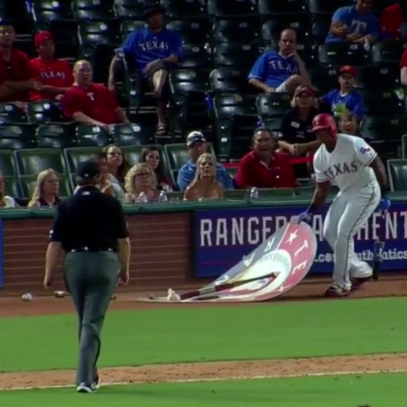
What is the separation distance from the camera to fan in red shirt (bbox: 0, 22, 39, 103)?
17.1 metres

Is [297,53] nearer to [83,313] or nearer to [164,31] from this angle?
[164,31]

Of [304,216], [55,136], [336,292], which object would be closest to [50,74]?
[55,136]

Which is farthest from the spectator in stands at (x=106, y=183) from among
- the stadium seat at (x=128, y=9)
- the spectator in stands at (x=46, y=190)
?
the stadium seat at (x=128, y=9)

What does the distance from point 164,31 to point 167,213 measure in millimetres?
3703

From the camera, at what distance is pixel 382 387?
9.72 metres

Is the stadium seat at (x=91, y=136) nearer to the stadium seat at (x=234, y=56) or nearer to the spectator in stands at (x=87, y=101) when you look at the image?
the spectator in stands at (x=87, y=101)

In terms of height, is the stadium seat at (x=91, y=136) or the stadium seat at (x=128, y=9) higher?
the stadium seat at (x=128, y=9)

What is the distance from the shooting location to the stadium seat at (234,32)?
63.4ft

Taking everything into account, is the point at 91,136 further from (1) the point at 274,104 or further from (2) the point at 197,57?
(2) the point at 197,57

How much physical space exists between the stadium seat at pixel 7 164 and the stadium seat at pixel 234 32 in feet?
14.1

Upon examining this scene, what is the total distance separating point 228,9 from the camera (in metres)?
19.5

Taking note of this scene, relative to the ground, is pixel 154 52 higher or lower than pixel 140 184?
higher

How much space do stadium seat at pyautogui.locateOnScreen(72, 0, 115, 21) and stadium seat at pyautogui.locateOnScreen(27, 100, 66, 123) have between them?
2109 millimetres

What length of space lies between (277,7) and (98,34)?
8.00 ft
